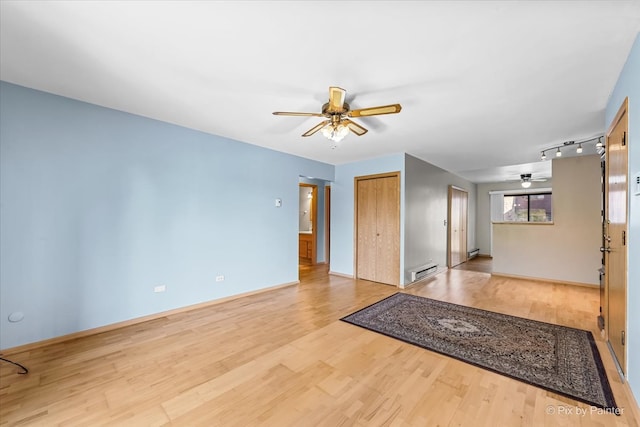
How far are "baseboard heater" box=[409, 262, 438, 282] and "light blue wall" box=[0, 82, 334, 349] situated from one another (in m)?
2.90

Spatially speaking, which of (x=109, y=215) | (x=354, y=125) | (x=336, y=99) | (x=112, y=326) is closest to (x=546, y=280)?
(x=354, y=125)

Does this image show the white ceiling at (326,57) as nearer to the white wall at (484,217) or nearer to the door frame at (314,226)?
the door frame at (314,226)

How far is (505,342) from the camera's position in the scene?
2584 millimetres

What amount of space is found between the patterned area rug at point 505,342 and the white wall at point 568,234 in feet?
9.15

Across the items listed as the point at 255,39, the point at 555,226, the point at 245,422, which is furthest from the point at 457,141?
the point at 245,422

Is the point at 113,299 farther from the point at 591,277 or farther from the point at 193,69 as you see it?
the point at 591,277

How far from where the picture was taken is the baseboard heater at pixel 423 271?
478cm

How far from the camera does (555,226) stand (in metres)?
5.02

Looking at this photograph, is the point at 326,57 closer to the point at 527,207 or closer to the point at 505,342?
the point at 505,342

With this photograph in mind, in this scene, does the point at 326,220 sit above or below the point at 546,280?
above

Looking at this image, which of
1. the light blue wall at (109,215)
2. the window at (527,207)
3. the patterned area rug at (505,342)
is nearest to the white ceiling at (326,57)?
the light blue wall at (109,215)

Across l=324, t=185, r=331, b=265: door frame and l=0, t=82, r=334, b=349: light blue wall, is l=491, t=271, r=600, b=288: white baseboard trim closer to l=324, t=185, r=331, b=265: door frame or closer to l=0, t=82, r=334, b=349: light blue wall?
l=324, t=185, r=331, b=265: door frame

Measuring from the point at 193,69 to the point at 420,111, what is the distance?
2.31m

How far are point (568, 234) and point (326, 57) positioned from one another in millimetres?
5857
